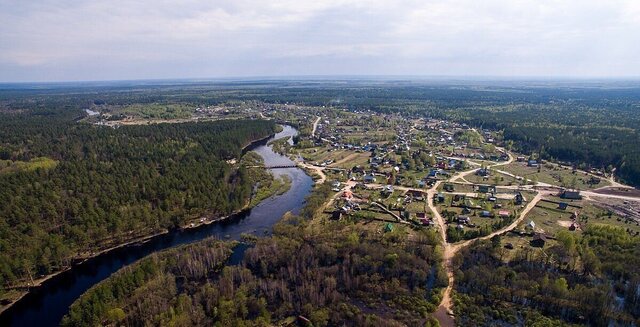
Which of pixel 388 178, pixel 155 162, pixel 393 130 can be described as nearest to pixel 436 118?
pixel 393 130

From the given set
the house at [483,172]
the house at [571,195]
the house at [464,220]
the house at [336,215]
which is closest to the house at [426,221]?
the house at [464,220]

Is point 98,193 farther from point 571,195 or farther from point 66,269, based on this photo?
point 571,195

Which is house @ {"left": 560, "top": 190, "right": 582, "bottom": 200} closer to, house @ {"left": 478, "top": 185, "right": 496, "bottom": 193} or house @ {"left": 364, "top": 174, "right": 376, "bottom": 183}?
house @ {"left": 478, "top": 185, "right": 496, "bottom": 193}

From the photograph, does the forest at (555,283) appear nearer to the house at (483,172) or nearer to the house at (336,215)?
the house at (336,215)

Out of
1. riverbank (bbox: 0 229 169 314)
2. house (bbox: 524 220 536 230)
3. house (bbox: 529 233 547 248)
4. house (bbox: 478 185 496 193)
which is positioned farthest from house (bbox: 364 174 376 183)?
riverbank (bbox: 0 229 169 314)

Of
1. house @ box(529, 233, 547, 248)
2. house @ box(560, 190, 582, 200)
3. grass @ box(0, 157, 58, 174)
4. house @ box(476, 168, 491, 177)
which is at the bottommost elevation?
house @ box(529, 233, 547, 248)

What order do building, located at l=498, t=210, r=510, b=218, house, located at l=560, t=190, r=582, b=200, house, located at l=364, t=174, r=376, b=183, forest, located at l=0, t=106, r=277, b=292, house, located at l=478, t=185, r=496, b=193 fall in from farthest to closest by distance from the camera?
A: house, located at l=364, t=174, r=376, b=183 < house, located at l=478, t=185, r=496, b=193 < house, located at l=560, t=190, r=582, b=200 < building, located at l=498, t=210, r=510, b=218 < forest, located at l=0, t=106, r=277, b=292
